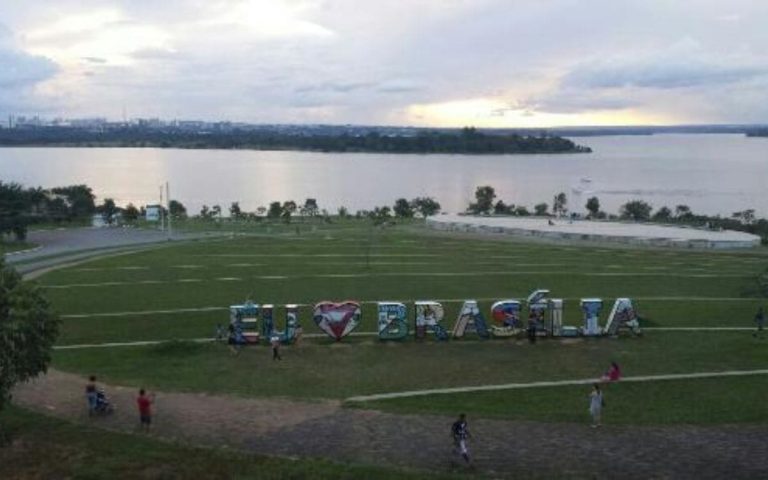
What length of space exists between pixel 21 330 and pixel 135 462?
192 inches

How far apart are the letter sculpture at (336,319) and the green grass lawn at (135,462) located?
42.5 feet

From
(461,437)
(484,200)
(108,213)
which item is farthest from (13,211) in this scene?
(461,437)

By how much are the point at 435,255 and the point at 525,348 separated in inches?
1112

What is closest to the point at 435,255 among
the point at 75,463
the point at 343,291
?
the point at 343,291

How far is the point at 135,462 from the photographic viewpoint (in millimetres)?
20281

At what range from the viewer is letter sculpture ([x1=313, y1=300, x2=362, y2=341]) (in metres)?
34.6

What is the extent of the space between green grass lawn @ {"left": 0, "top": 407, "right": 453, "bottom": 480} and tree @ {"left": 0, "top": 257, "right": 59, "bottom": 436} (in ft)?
5.19

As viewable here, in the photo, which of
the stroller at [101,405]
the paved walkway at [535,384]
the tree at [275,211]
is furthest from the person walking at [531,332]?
the tree at [275,211]

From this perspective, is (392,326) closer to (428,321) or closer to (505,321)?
(428,321)

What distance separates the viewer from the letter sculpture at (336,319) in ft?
113

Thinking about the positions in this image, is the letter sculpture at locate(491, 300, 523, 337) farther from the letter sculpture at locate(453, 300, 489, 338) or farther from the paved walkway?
the paved walkway

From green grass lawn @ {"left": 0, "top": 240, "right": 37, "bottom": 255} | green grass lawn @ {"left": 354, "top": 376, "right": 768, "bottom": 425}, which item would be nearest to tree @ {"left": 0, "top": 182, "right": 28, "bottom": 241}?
green grass lawn @ {"left": 0, "top": 240, "right": 37, "bottom": 255}

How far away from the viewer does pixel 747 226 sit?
3642 inches

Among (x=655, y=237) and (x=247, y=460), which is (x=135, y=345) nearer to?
(x=247, y=460)
